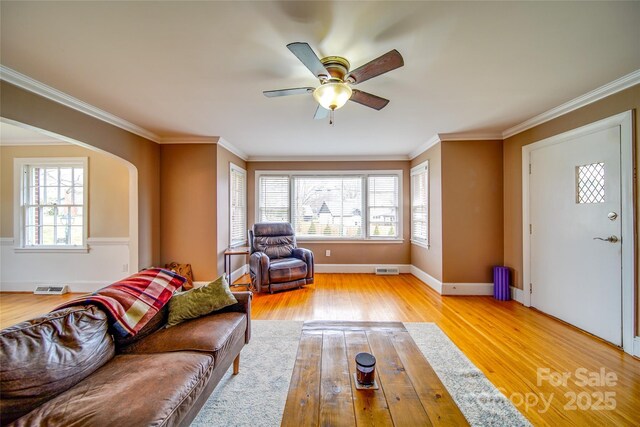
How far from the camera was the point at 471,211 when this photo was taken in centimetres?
401

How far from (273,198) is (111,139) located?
2.89 metres

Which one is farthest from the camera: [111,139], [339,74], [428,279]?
→ [428,279]

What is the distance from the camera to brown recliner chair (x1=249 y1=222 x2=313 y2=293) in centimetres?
406

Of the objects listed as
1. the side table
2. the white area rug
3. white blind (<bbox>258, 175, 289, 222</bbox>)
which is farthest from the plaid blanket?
white blind (<bbox>258, 175, 289, 222</bbox>)

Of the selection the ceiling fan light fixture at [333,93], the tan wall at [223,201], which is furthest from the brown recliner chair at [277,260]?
the ceiling fan light fixture at [333,93]

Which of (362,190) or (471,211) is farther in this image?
(362,190)

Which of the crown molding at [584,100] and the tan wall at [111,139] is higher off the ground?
the crown molding at [584,100]

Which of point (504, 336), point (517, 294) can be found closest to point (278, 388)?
point (504, 336)

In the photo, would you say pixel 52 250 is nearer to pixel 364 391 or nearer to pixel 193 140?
pixel 193 140

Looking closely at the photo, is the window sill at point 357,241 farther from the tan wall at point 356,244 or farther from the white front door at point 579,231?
the white front door at point 579,231

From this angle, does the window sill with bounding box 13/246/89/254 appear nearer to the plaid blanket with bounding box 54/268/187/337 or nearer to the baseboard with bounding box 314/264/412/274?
the plaid blanket with bounding box 54/268/187/337

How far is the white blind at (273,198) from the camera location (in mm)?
5496

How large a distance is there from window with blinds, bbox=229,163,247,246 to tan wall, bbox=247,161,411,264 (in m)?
0.17

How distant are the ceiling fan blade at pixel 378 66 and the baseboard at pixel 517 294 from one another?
12.1 ft
